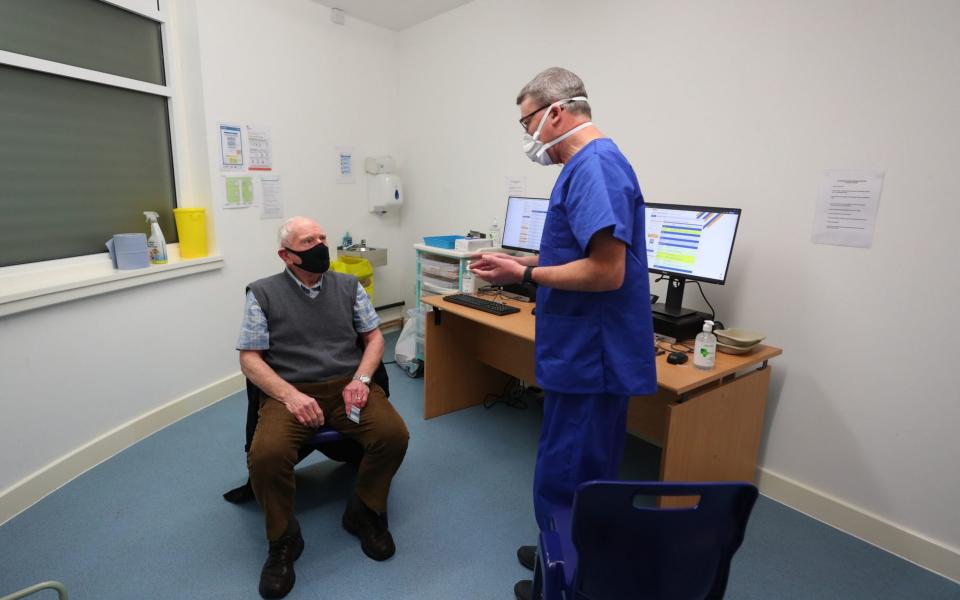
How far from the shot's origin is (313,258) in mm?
1885

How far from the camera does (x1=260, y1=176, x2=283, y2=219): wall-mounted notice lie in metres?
3.32

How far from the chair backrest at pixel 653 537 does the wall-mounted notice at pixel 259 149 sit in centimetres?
306

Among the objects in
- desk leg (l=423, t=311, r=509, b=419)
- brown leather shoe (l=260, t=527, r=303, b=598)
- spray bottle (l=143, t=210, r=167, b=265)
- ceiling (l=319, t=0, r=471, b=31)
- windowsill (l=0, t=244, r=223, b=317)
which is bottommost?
brown leather shoe (l=260, t=527, r=303, b=598)

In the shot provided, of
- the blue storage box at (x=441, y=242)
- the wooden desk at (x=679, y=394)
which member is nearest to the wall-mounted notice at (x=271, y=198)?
the blue storage box at (x=441, y=242)

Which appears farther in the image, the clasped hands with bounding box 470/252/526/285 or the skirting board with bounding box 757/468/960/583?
the skirting board with bounding box 757/468/960/583

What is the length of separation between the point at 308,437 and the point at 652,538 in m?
1.27

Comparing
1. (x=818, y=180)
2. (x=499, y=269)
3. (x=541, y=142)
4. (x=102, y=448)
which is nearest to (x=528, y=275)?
(x=499, y=269)

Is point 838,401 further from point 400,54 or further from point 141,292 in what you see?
point 400,54

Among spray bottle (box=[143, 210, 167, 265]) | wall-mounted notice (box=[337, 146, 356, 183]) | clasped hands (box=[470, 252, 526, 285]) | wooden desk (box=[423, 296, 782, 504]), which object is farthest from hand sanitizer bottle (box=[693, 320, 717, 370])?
wall-mounted notice (box=[337, 146, 356, 183])

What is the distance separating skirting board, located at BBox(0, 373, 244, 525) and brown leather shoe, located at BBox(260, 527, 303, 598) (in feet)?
3.63

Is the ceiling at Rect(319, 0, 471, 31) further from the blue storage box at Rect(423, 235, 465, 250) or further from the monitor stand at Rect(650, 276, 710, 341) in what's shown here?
the monitor stand at Rect(650, 276, 710, 341)

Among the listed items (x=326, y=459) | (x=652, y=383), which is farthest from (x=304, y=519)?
(x=652, y=383)

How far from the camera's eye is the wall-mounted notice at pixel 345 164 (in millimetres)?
3865

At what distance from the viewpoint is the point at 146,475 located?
2268 millimetres
